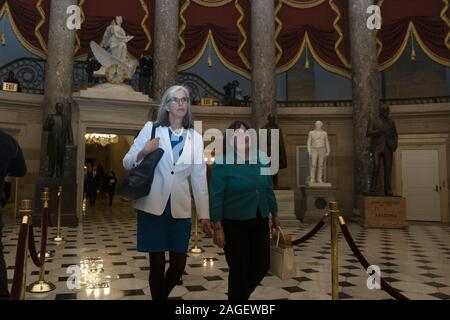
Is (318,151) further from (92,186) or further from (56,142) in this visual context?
(92,186)

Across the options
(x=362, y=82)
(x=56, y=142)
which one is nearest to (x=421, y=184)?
(x=362, y=82)

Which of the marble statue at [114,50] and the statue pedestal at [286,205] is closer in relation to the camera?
the statue pedestal at [286,205]

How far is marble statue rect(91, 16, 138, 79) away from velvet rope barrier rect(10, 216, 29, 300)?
26.8 feet

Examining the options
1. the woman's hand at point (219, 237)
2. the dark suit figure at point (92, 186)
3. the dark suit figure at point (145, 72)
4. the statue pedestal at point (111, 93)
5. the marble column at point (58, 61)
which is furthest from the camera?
the dark suit figure at point (92, 186)

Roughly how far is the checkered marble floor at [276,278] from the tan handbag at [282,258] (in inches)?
42.4

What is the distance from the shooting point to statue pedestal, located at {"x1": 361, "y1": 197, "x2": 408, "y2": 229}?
8.52m

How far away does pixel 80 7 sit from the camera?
10.3 metres

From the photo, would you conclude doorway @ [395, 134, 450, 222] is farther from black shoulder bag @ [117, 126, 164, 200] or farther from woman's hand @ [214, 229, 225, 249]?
black shoulder bag @ [117, 126, 164, 200]

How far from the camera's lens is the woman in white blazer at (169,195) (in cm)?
206

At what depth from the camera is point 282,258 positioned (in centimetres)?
229

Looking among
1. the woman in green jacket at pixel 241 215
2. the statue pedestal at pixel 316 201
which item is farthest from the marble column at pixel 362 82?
the woman in green jacket at pixel 241 215

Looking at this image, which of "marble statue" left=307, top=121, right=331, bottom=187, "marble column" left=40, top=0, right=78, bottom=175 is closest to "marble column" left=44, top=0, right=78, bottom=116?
"marble column" left=40, top=0, right=78, bottom=175

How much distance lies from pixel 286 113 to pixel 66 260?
8.90m

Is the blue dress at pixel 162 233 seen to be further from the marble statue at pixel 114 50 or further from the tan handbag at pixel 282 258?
the marble statue at pixel 114 50
